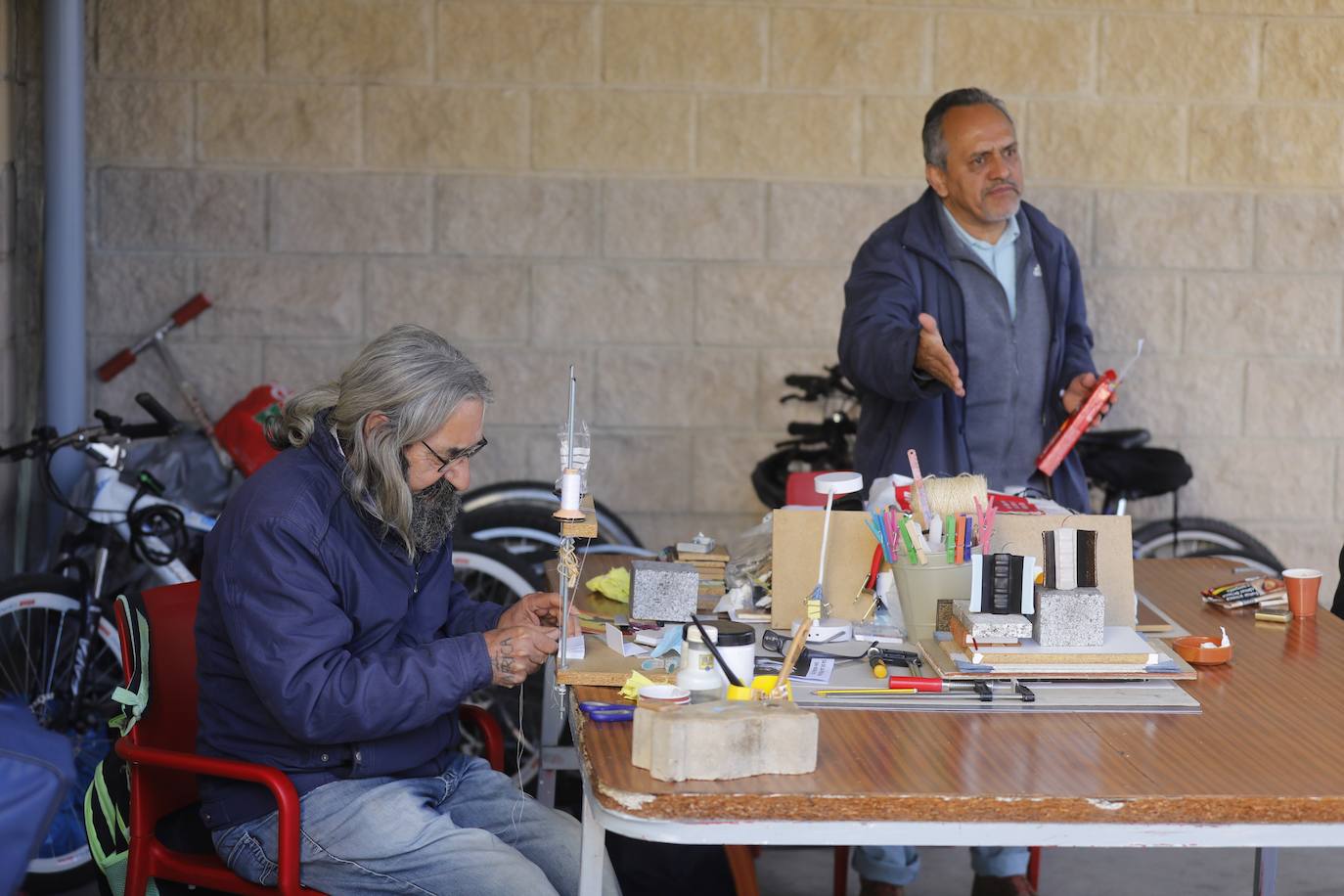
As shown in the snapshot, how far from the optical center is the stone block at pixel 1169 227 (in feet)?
14.4

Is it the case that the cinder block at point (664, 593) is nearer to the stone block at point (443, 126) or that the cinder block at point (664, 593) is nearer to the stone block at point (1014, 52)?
the stone block at point (443, 126)

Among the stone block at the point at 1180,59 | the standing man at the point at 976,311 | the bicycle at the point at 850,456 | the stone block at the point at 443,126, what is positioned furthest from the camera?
the stone block at the point at 1180,59

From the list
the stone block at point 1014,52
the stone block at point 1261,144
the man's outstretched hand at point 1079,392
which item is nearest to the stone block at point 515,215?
the stone block at point 1014,52

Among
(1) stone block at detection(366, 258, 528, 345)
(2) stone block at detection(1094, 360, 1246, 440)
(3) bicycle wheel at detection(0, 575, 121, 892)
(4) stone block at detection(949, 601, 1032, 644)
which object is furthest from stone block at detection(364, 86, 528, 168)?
(4) stone block at detection(949, 601, 1032, 644)

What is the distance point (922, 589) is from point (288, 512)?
36.1 inches

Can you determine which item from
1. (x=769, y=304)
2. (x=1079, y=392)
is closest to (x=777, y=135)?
(x=769, y=304)

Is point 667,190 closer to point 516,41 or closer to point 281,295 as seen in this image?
point 516,41

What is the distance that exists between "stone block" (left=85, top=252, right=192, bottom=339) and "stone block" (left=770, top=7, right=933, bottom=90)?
1692 mm

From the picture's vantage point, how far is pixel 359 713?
213 centimetres

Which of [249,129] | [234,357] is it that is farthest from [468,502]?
[249,129]

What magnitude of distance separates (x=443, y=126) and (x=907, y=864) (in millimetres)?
2244

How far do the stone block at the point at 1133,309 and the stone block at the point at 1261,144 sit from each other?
315 millimetres

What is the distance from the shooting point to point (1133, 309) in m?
4.45

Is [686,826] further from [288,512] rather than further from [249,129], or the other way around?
[249,129]
